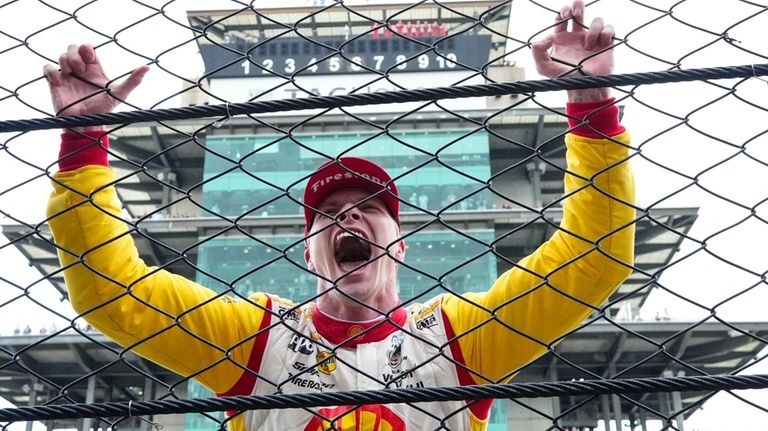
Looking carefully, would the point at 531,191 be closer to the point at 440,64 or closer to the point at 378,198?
the point at 440,64

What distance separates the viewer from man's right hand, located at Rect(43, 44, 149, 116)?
191cm

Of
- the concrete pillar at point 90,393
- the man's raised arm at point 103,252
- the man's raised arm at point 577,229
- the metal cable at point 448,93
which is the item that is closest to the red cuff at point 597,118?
the man's raised arm at point 577,229

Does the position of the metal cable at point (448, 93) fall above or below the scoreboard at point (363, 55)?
below

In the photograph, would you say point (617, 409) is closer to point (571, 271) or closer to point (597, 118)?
point (571, 271)

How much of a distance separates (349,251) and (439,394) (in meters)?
1.10

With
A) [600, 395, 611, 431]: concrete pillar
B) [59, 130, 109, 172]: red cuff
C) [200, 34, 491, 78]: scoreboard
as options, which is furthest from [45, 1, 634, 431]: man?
[200, 34, 491, 78]: scoreboard

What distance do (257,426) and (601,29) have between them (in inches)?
49.9

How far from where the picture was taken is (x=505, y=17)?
20.2m

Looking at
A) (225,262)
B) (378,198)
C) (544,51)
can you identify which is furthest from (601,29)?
(225,262)

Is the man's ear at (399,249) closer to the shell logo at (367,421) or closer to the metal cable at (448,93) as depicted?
the shell logo at (367,421)

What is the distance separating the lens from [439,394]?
1537 millimetres

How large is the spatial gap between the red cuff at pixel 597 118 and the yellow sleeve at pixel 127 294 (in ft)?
2.83

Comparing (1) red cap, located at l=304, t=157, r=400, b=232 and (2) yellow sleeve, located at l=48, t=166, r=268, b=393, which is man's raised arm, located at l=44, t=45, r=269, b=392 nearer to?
(2) yellow sleeve, located at l=48, t=166, r=268, b=393

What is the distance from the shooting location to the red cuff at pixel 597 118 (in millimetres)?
1912
